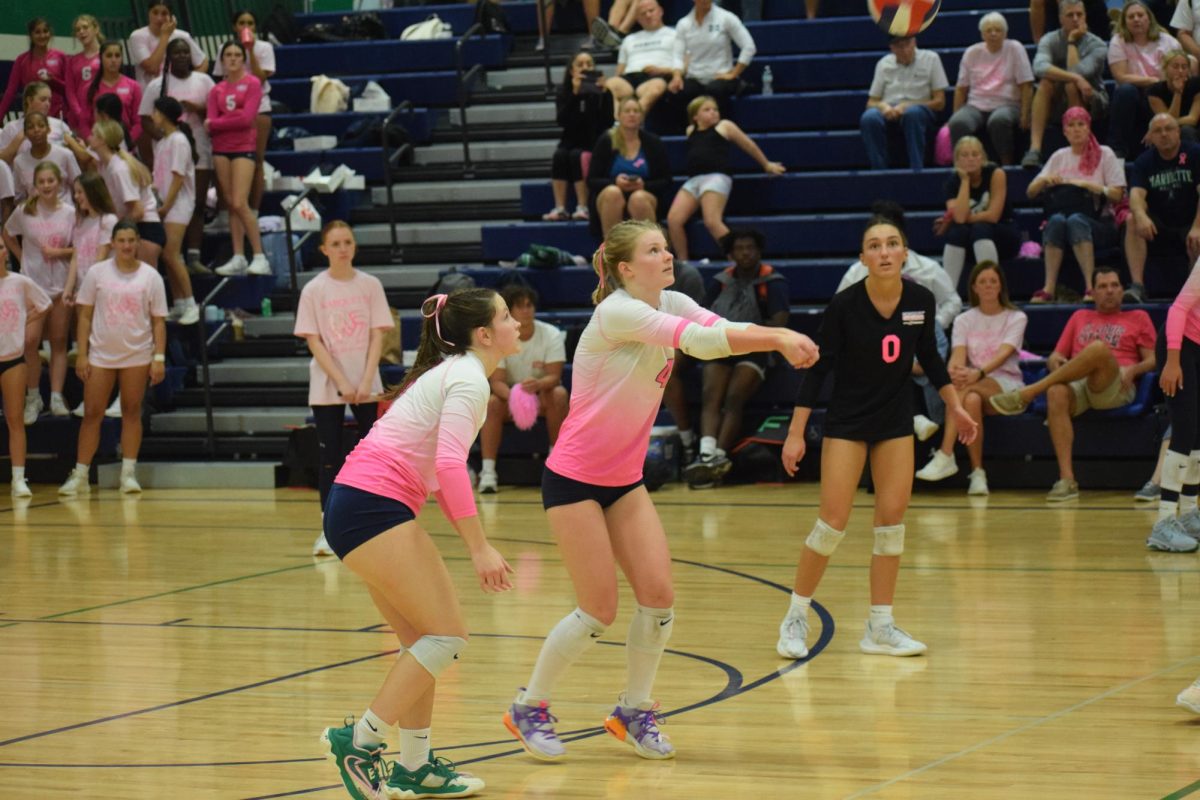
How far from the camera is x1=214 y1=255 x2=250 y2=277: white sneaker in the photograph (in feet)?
46.4

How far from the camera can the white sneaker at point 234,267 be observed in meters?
14.1

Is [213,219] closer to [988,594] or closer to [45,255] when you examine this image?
A: [45,255]

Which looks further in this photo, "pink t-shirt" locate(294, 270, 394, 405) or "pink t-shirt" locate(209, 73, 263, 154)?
"pink t-shirt" locate(209, 73, 263, 154)

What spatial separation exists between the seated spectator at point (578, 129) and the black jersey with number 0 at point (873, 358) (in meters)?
7.59

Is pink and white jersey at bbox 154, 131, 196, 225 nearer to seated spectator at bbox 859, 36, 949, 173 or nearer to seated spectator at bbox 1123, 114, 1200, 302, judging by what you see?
seated spectator at bbox 859, 36, 949, 173

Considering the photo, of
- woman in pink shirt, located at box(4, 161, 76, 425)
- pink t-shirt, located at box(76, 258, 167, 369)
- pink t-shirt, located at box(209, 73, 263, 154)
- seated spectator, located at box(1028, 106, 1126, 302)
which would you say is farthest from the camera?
pink t-shirt, located at box(209, 73, 263, 154)

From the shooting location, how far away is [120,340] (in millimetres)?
12250

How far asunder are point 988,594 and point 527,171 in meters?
8.55

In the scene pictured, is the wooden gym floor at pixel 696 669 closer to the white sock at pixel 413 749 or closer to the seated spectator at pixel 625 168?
the white sock at pixel 413 749

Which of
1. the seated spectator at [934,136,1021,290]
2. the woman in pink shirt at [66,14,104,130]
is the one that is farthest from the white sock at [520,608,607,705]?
the woman in pink shirt at [66,14,104,130]

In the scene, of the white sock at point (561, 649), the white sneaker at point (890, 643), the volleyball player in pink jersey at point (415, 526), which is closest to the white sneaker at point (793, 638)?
the white sneaker at point (890, 643)

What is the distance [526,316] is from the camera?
1148 cm

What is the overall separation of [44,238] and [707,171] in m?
5.50

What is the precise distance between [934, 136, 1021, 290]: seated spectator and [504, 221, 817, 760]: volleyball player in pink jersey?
282 inches
